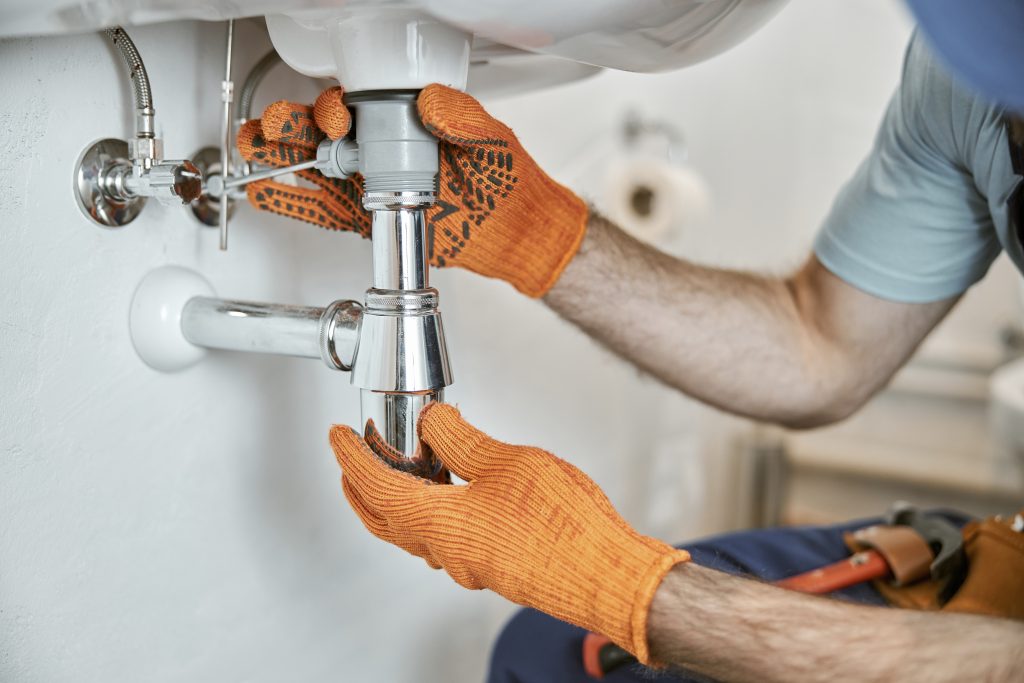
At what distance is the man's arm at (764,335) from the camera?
31.0 inches

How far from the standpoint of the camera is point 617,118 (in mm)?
1387

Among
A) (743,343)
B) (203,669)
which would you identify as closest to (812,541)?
(743,343)

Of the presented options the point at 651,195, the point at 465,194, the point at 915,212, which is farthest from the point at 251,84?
the point at 651,195

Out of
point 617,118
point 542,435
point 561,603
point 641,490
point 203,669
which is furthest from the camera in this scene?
point 641,490

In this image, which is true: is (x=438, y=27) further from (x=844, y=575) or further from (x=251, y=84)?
(x=844, y=575)

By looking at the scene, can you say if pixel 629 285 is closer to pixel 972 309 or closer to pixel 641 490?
pixel 641 490

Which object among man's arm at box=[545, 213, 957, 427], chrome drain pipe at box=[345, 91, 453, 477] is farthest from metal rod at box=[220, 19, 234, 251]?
man's arm at box=[545, 213, 957, 427]

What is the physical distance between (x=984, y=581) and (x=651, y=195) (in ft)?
2.54

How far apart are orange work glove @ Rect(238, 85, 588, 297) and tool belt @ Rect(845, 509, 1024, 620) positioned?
0.39 metres

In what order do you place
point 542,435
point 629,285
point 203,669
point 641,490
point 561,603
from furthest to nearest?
1. point 641,490
2. point 542,435
3. point 629,285
4. point 203,669
5. point 561,603

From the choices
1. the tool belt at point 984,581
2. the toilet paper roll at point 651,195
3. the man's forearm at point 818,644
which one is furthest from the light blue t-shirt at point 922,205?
the toilet paper roll at point 651,195

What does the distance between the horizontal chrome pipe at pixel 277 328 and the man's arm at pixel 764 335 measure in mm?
269

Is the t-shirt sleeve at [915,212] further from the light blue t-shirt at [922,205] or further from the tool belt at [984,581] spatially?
the tool belt at [984,581]

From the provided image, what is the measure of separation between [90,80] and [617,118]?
97 cm
